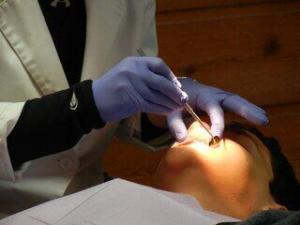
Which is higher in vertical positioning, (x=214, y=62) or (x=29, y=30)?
(x=29, y=30)

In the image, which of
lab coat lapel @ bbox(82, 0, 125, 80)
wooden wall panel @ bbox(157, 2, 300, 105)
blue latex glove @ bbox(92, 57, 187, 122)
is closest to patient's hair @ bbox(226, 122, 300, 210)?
blue latex glove @ bbox(92, 57, 187, 122)

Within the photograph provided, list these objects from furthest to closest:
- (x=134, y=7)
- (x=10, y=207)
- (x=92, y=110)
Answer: (x=134, y=7)
(x=10, y=207)
(x=92, y=110)

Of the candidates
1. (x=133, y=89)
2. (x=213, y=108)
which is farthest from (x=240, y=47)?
(x=133, y=89)

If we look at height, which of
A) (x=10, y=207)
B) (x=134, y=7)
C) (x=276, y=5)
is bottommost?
(x=10, y=207)

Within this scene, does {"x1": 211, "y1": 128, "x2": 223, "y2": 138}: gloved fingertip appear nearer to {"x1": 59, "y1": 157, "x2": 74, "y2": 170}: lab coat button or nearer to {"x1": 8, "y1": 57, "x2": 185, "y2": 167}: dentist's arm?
{"x1": 8, "y1": 57, "x2": 185, "y2": 167}: dentist's arm

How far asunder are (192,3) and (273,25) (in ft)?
0.80

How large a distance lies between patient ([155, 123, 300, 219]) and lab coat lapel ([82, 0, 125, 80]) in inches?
8.2

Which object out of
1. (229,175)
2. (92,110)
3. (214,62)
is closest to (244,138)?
(229,175)

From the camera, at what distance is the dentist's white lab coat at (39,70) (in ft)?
2.77

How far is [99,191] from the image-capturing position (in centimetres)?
67

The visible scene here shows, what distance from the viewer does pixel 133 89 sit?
80 centimetres

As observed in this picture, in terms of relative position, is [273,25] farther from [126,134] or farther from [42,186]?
[42,186]

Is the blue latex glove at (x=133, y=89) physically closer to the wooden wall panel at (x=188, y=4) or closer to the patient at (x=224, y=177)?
the patient at (x=224, y=177)

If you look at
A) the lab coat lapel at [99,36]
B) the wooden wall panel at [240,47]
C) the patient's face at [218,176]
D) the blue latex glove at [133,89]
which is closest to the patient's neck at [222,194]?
the patient's face at [218,176]
